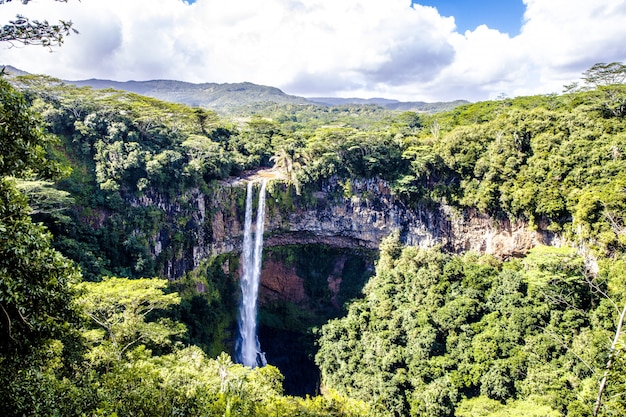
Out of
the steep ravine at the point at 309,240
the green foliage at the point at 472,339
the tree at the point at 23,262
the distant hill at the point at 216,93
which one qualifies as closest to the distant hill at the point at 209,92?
the distant hill at the point at 216,93

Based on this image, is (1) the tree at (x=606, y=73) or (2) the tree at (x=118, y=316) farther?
(1) the tree at (x=606, y=73)

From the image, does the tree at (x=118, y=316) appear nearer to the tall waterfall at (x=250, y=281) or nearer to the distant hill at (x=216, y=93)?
the tall waterfall at (x=250, y=281)

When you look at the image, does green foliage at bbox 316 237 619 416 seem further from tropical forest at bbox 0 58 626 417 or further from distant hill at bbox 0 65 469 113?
distant hill at bbox 0 65 469 113

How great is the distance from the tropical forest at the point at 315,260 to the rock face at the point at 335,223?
0.10 meters

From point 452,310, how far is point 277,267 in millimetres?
12709

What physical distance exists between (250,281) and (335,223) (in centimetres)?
696

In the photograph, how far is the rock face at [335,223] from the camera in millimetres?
20953

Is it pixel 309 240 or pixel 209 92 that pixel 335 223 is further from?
pixel 209 92

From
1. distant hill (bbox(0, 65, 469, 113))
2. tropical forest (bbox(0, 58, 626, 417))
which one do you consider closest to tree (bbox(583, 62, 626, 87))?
tropical forest (bbox(0, 58, 626, 417))

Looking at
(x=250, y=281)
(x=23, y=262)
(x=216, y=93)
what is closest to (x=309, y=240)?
(x=250, y=281)

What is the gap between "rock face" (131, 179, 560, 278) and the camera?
21.0 metres

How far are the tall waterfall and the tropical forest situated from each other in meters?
0.25

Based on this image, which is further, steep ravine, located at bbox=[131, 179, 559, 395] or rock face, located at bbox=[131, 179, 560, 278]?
steep ravine, located at bbox=[131, 179, 559, 395]

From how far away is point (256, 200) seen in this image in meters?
24.2
